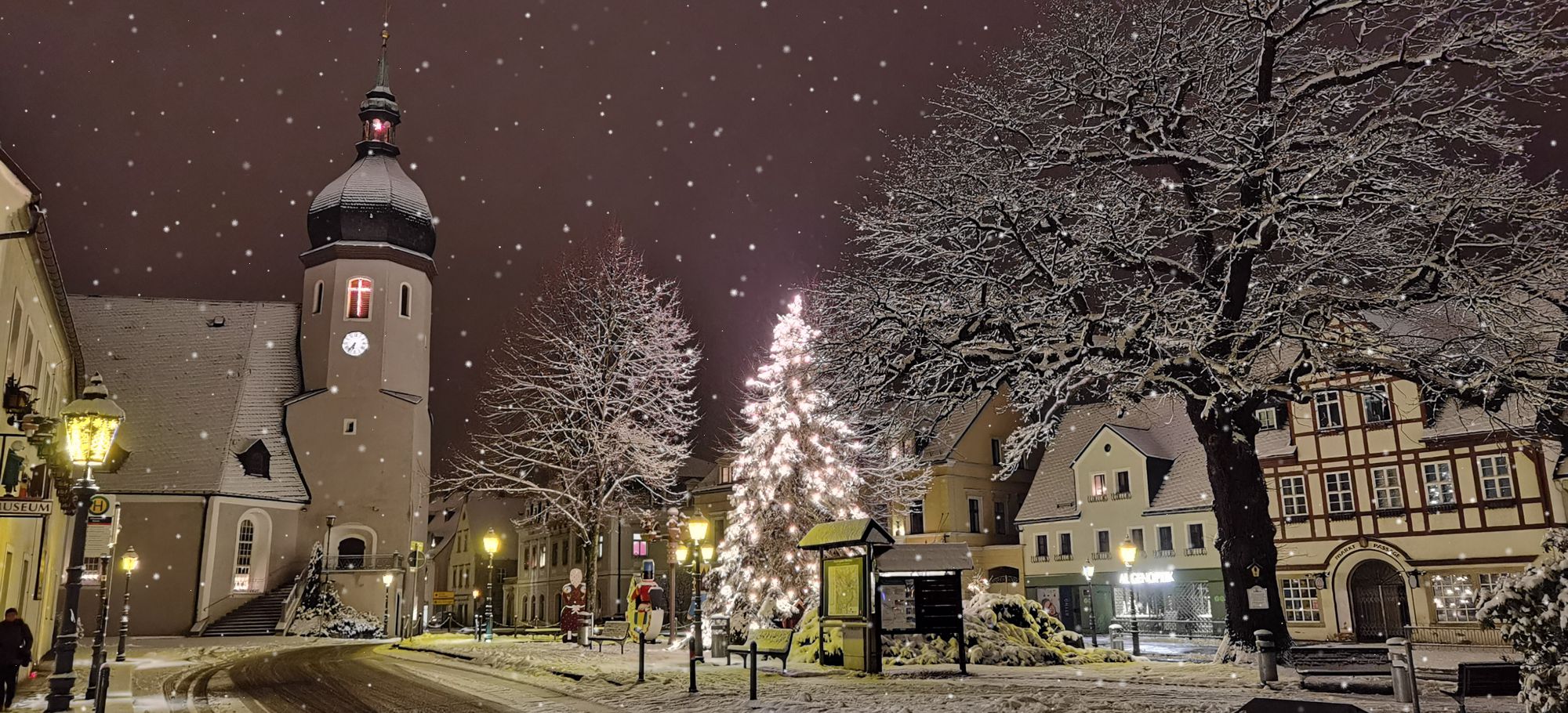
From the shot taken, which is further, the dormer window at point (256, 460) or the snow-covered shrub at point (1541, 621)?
the dormer window at point (256, 460)

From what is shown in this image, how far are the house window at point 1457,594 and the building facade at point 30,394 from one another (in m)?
37.7

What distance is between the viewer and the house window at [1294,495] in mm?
38938

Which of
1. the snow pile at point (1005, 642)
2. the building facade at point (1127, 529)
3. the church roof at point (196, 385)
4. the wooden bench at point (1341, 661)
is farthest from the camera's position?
the church roof at point (196, 385)

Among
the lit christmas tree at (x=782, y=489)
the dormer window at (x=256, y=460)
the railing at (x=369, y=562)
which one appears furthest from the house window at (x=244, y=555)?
the lit christmas tree at (x=782, y=489)

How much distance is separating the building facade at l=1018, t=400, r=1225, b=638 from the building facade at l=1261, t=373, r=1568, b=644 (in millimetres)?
3196

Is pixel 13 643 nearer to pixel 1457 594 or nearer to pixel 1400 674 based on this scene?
pixel 1400 674

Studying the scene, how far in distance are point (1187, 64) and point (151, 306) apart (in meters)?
50.4

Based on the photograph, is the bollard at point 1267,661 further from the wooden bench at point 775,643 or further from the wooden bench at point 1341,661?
the wooden bench at point 775,643

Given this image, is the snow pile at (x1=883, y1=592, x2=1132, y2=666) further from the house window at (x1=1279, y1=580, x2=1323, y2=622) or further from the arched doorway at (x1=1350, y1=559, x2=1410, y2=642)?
the house window at (x1=1279, y1=580, x2=1323, y2=622)

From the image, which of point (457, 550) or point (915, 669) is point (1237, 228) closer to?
point (915, 669)

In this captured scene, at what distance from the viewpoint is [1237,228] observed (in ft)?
58.9

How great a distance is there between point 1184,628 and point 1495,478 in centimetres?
1221

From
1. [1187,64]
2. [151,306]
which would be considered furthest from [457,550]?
[1187,64]

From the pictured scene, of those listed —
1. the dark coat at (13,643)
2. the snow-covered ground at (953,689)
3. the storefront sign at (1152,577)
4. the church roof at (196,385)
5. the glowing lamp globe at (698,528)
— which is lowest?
the snow-covered ground at (953,689)
